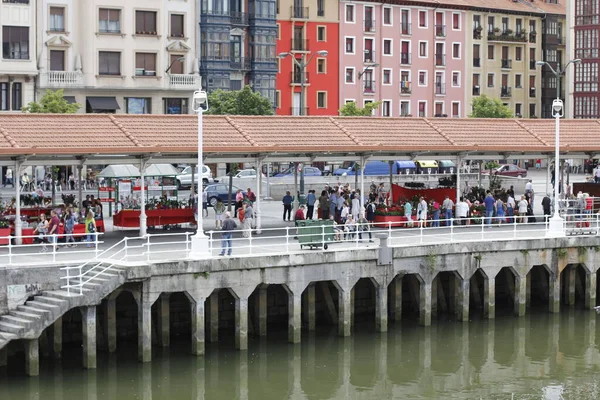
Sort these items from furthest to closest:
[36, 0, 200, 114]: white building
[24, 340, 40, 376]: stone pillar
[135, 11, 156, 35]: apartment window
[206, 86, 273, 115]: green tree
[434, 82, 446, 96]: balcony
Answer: [434, 82, 446, 96]: balcony → [206, 86, 273, 115]: green tree → [135, 11, 156, 35]: apartment window → [36, 0, 200, 114]: white building → [24, 340, 40, 376]: stone pillar

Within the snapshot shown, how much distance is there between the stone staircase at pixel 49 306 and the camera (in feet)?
116

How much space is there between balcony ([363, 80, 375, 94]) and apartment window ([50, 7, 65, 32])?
33.4 metres

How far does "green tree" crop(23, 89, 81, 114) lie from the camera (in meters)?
76.6

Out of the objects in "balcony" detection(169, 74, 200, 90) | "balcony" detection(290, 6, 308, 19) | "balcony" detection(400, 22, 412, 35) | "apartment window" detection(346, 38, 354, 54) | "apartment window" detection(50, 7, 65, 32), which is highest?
"balcony" detection(290, 6, 308, 19)

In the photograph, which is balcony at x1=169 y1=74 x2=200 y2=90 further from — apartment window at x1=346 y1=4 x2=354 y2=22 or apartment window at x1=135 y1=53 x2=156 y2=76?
apartment window at x1=346 y1=4 x2=354 y2=22

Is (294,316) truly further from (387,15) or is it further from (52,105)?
(387,15)

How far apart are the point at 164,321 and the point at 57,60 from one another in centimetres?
4781

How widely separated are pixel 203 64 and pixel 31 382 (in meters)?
60.3

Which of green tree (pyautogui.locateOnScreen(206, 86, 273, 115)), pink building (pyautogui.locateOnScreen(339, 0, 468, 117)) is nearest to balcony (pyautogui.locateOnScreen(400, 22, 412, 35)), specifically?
pink building (pyautogui.locateOnScreen(339, 0, 468, 117))

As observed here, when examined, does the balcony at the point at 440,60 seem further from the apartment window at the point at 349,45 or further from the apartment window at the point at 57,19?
the apartment window at the point at 57,19

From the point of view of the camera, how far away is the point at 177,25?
87.8m

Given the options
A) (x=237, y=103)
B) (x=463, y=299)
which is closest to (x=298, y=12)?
(x=237, y=103)

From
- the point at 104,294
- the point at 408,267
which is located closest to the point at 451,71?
the point at 408,267

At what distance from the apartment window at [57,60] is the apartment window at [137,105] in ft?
16.5
